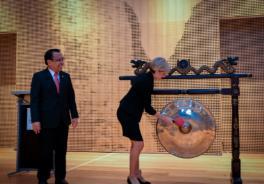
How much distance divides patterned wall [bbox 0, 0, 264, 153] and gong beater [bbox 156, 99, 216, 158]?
220cm

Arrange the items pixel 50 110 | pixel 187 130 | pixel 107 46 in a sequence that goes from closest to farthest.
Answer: pixel 50 110 → pixel 187 130 → pixel 107 46

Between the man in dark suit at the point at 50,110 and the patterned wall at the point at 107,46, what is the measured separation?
2504mm

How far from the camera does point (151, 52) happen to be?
5406 millimetres

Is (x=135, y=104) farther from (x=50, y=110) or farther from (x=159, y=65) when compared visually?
(x=50, y=110)

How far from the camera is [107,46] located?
5.56 metres

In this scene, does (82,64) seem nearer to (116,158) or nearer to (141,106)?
(116,158)

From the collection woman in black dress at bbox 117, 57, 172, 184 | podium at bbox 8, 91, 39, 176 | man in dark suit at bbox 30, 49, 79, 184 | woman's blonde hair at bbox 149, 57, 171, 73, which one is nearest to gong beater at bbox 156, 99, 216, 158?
woman in black dress at bbox 117, 57, 172, 184

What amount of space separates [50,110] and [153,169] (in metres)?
1.62

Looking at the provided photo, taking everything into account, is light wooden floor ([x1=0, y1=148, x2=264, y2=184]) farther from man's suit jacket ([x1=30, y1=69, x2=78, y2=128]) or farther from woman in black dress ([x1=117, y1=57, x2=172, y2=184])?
man's suit jacket ([x1=30, y1=69, x2=78, y2=128])

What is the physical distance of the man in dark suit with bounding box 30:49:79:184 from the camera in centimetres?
286

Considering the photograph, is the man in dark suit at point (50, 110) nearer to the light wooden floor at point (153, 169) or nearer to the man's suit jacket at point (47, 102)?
A: the man's suit jacket at point (47, 102)

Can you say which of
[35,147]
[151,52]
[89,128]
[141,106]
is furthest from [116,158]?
[141,106]

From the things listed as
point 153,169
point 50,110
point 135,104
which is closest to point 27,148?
point 50,110

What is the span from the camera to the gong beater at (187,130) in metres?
2.99
